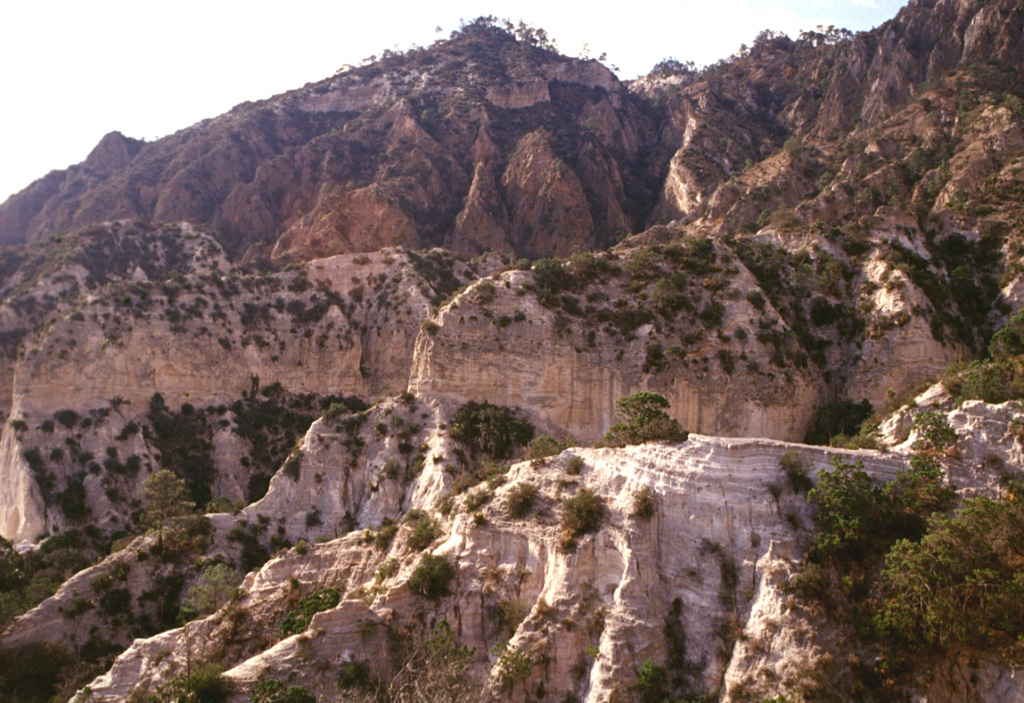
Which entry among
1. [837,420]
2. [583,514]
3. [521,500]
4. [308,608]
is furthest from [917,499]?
[308,608]

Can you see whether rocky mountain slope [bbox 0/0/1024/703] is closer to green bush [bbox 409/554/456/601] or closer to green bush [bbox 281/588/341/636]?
green bush [bbox 409/554/456/601]

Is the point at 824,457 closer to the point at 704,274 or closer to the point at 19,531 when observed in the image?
the point at 704,274

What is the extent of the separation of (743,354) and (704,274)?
7620 millimetres

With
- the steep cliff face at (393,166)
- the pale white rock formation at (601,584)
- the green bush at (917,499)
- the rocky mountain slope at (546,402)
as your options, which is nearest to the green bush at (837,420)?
the rocky mountain slope at (546,402)

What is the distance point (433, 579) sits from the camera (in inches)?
1186

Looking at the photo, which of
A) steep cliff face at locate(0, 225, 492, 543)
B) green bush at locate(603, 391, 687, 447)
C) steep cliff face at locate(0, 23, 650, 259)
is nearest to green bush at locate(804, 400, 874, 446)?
green bush at locate(603, 391, 687, 447)

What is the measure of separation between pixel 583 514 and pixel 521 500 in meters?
3.27

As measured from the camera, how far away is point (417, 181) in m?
100

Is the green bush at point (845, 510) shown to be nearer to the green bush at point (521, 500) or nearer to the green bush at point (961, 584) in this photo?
the green bush at point (961, 584)

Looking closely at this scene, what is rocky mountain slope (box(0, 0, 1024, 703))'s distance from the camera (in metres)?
25.8

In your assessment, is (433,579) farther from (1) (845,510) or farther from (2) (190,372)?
(2) (190,372)

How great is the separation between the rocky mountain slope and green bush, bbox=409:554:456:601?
0.11m

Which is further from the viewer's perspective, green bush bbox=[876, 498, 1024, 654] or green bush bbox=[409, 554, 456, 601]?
green bush bbox=[409, 554, 456, 601]

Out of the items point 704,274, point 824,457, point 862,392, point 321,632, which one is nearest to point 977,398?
point 824,457
